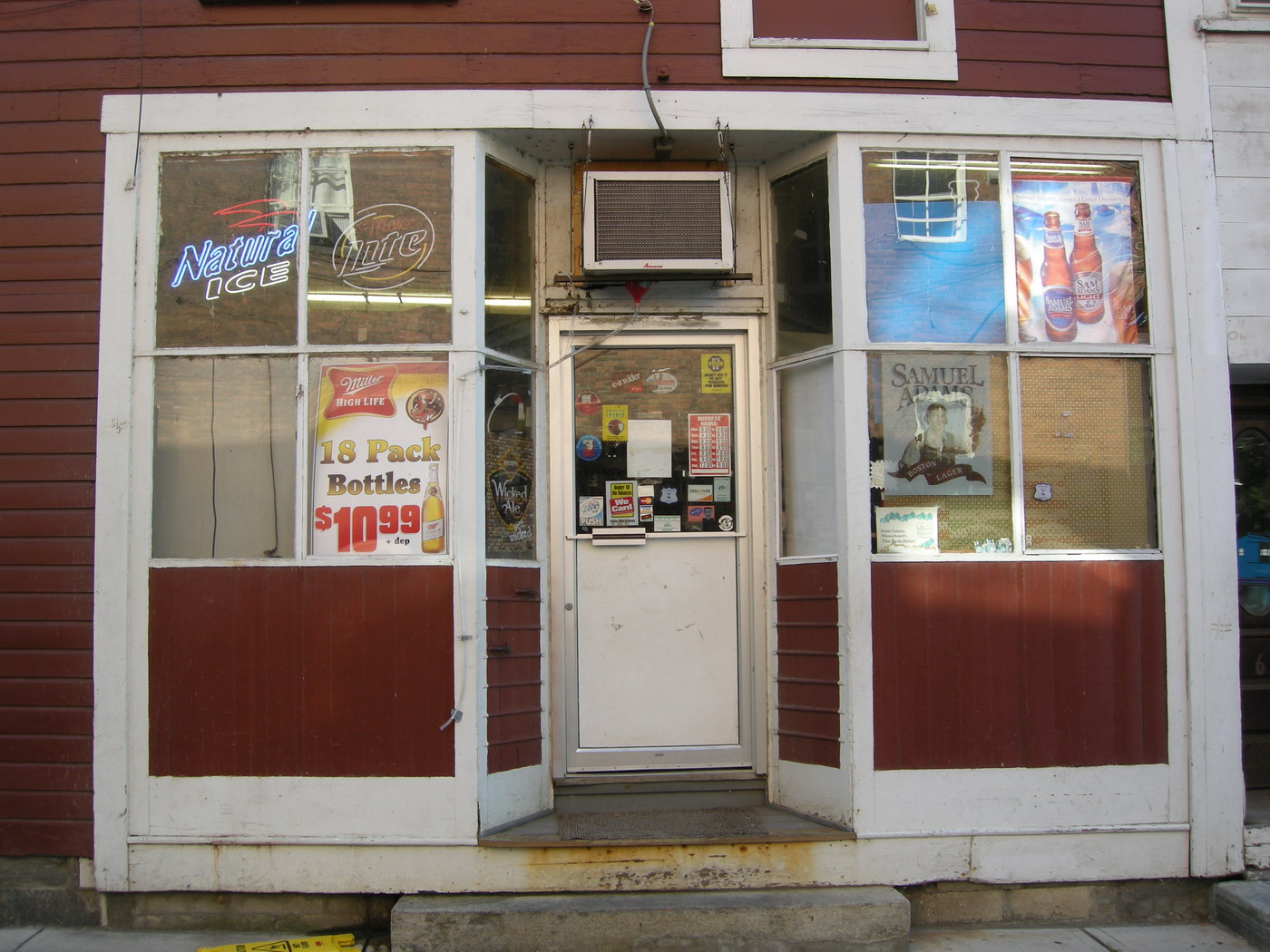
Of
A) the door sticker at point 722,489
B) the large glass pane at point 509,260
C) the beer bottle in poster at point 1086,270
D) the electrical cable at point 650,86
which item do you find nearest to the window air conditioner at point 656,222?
the electrical cable at point 650,86

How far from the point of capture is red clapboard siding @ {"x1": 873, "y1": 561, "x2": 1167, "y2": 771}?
4738 millimetres

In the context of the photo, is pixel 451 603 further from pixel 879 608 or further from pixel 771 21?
pixel 771 21

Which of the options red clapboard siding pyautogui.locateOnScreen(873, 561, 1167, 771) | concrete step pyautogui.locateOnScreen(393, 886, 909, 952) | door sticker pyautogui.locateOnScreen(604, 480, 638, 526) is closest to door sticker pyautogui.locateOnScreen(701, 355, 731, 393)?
door sticker pyautogui.locateOnScreen(604, 480, 638, 526)

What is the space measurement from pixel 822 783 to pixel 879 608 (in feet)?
3.15

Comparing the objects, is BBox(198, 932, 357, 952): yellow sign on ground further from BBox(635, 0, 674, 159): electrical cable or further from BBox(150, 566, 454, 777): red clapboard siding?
BBox(635, 0, 674, 159): electrical cable

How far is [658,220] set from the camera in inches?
200

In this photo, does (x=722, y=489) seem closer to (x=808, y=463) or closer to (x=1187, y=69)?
(x=808, y=463)

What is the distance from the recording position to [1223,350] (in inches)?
196

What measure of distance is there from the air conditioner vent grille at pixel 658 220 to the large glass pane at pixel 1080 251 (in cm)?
167

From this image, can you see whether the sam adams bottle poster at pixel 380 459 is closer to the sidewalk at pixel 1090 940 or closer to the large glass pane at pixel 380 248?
the large glass pane at pixel 380 248

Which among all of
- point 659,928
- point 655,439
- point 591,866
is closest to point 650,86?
point 655,439

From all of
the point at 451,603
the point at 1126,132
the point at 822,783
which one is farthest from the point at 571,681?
the point at 1126,132

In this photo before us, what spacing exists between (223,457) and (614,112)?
274 centimetres

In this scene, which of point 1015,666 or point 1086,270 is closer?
point 1015,666
